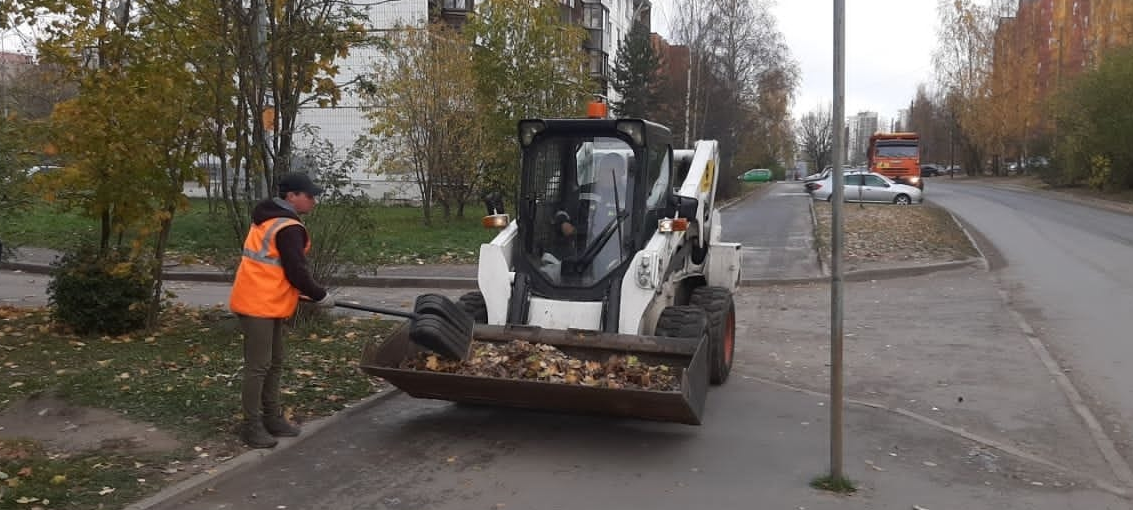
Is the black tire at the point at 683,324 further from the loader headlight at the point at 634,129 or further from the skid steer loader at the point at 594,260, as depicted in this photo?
the loader headlight at the point at 634,129

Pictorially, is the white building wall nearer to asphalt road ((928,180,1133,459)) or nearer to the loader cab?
asphalt road ((928,180,1133,459))

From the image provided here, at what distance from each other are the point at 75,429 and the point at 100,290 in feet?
10.8

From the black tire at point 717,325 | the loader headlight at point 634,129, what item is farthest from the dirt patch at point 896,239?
the loader headlight at point 634,129

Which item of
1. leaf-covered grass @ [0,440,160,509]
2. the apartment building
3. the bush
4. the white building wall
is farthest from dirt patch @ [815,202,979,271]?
the white building wall

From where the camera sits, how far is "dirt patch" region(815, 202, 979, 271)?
59.8ft

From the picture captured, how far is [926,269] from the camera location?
1720 cm

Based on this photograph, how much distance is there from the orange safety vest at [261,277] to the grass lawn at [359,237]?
4196 mm

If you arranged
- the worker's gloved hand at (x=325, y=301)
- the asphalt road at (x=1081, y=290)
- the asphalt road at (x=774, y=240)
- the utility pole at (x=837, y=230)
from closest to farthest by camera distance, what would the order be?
1. the utility pole at (x=837, y=230)
2. the worker's gloved hand at (x=325, y=301)
3. the asphalt road at (x=1081, y=290)
4. the asphalt road at (x=774, y=240)

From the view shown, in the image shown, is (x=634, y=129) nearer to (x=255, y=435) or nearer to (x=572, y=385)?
(x=572, y=385)

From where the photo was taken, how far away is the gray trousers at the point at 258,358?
6141mm

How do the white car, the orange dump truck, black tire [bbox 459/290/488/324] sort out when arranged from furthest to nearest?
the orange dump truck, the white car, black tire [bbox 459/290/488/324]

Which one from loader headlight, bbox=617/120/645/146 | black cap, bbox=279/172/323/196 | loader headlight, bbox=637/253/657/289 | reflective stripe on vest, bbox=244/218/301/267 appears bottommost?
loader headlight, bbox=637/253/657/289

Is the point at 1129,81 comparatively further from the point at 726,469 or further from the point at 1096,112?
the point at 726,469

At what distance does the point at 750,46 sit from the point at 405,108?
28963 mm
